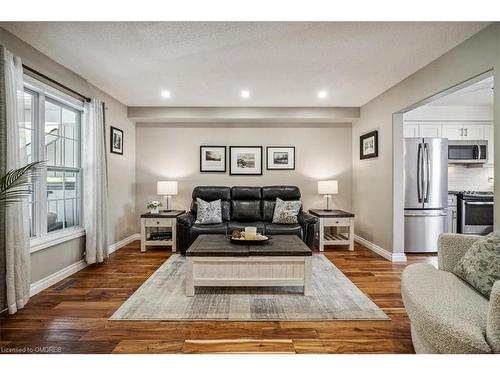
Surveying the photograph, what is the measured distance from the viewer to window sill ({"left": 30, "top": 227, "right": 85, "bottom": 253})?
2.91m

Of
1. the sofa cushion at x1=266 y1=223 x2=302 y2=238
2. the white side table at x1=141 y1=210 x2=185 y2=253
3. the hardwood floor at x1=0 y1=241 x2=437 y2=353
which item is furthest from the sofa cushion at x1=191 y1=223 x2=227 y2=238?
the hardwood floor at x1=0 y1=241 x2=437 y2=353

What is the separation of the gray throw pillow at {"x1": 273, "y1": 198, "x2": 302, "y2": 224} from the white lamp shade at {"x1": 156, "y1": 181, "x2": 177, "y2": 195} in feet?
6.02

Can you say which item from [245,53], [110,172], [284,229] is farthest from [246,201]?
[245,53]

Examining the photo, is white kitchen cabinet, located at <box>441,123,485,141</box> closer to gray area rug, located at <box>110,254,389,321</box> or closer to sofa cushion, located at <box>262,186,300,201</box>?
sofa cushion, located at <box>262,186,300,201</box>

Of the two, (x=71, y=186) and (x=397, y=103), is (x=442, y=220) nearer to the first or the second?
(x=397, y=103)

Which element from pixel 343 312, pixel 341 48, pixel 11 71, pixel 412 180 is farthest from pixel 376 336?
pixel 11 71

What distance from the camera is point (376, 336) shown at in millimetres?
2076

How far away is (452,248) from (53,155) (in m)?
4.12

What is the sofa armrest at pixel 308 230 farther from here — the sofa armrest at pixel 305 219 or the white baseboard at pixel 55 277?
the white baseboard at pixel 55 277

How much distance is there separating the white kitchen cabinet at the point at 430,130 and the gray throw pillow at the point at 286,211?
2.69 metres

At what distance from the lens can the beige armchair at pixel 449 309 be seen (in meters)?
1.26

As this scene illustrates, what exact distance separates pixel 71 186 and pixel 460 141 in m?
6.37

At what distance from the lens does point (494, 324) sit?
1247mm

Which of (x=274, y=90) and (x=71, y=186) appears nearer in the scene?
(x=71, y=186)
